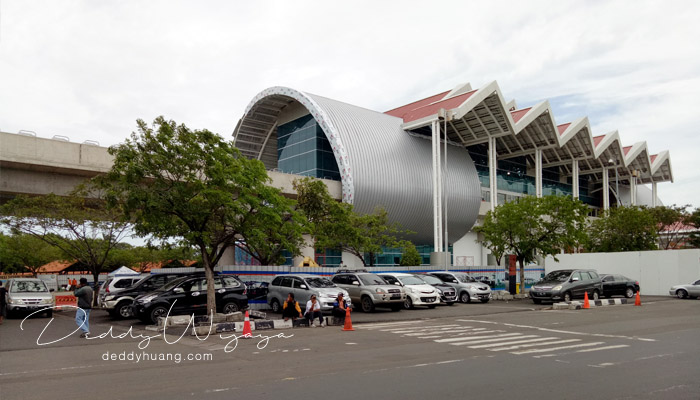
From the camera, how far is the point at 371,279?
24047 mm

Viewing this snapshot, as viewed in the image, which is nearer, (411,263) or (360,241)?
(360,241)

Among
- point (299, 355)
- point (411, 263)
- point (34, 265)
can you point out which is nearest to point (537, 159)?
point (411, 263)

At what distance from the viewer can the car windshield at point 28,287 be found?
22.3m

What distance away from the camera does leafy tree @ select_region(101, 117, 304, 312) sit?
18.9m

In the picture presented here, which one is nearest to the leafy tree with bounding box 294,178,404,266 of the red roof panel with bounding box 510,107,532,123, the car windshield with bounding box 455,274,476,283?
the car windshield with bounding box 455,274,476,283

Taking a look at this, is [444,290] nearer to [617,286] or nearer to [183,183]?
[617,286]

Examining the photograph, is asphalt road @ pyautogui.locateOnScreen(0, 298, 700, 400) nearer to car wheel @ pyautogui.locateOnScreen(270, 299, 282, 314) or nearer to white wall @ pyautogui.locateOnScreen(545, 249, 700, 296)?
car wheel @ pyautogui.locateOnScreen(270, 299, 282, 314)

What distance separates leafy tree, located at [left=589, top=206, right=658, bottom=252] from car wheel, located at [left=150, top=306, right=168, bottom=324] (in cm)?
3471

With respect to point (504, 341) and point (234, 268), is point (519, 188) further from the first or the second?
point (504, 341)

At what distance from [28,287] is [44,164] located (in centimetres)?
671

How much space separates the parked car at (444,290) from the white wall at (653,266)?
16665 mm

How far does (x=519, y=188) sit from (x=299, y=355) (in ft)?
176

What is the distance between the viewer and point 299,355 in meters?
11.7

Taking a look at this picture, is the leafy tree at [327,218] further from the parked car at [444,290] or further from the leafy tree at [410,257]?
the parked car at [444,290]
